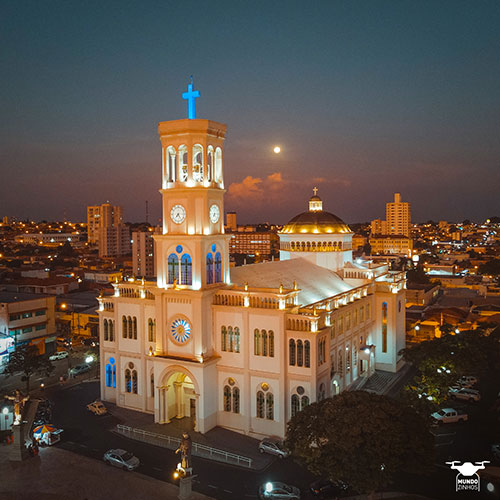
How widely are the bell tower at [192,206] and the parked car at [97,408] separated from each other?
1136 cm

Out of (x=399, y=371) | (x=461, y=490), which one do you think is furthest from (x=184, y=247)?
(x=399, y=371)

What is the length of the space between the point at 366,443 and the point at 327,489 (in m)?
5.50

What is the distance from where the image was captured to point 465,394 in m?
41.5

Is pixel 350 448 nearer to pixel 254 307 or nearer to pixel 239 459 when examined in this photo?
pixel 239 459

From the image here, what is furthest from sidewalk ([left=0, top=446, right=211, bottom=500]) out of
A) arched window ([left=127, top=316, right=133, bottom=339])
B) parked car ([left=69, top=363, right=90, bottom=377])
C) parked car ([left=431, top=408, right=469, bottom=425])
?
parked car ([left=431, top=408, right=469, bottom=425])

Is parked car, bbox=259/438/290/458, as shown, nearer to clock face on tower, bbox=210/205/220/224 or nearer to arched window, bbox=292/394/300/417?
arched window, bbox=292/394/300/417

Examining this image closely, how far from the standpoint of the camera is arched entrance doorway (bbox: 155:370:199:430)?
37156 millimetres

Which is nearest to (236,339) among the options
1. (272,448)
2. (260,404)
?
(260,404)

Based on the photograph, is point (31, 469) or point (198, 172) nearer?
point (31, 469)

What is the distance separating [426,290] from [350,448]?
6241 centimetres


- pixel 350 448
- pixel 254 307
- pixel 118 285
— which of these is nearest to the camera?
pixel 350 448

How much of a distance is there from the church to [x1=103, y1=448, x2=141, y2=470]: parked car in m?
6.02

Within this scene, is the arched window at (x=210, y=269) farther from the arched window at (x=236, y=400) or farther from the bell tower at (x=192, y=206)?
the arched window at (x=236, y=400)

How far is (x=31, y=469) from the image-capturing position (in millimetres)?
30328
